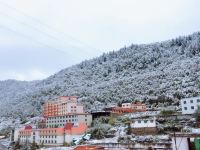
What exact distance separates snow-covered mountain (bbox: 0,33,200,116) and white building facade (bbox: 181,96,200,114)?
62.7 feet

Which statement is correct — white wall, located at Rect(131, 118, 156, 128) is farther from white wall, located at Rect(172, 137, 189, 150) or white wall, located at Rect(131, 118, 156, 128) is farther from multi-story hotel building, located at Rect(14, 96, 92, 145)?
white wall, located at Rect(172, 137, 189, 150)

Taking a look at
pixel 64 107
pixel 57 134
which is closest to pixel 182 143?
pixel 57 134

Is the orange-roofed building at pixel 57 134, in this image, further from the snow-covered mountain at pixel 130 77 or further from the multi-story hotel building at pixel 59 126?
the snow-covered mountain at pixel 130 77

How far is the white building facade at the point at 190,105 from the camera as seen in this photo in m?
51.4

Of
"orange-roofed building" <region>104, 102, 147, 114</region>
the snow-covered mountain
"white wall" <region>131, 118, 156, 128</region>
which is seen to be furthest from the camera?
the snow-covered mountain

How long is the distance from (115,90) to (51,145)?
164 feet

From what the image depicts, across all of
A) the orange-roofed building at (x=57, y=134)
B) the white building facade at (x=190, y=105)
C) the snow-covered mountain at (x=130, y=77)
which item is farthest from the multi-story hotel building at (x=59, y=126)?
the white building facade at (x=190, y=105)

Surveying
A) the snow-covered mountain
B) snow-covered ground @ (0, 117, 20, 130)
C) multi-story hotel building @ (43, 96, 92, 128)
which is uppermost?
the snow-covered mountain

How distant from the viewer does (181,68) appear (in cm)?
10519

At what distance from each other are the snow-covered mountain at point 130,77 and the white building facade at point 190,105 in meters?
19.1

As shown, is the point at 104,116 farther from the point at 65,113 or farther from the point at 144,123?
the point at 144,123

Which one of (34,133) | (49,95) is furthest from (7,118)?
(34,133)

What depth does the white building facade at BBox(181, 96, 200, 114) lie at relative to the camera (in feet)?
169

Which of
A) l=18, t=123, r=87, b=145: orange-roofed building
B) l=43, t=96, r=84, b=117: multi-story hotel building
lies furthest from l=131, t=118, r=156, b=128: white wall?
l=43, t=96, r=84, b=117: multi-story hotel building
